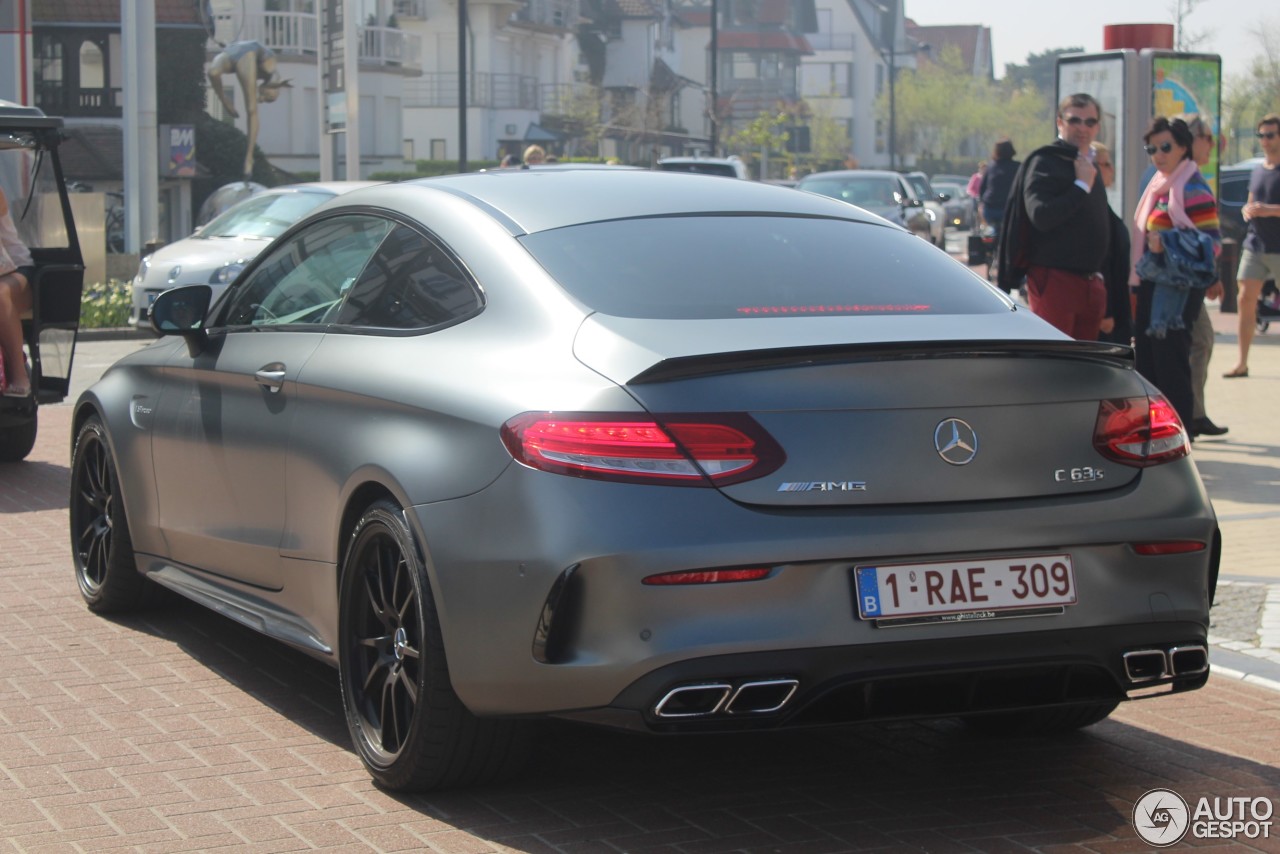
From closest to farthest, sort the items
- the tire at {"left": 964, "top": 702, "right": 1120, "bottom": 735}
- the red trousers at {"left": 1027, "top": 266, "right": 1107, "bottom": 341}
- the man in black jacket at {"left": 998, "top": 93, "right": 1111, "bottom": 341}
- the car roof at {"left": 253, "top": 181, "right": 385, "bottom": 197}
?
the tire at {"left": 964, "top": 702, "right": 1120, "bottom": 735} → the man in black jacket at {"left": 998, "top": 93, "right": 1111, "bottom": 341} → the red trousers at {"left": 1027, "top": 266, "right": 1107, "bottom": 341} → the car roof at {"left": 253, "top": 181, "right": 385, "bottom": 197}

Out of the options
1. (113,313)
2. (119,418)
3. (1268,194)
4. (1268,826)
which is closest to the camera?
(1268,826)

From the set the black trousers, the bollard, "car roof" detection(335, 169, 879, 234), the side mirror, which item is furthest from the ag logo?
the bollard

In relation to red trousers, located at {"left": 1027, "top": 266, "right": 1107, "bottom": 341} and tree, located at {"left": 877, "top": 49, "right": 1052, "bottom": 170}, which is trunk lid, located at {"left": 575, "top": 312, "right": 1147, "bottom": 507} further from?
tree, located at {"left": 877, "top": 49, "right": 1052, "bottom": 170}

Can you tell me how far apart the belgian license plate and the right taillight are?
320 mm

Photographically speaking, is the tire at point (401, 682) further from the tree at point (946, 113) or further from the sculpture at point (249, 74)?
the tree at point (946, 113)

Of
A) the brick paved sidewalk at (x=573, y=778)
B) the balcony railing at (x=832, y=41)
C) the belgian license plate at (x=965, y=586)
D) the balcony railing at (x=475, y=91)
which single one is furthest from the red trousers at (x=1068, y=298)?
the balcony railing at (x=832, y=41)

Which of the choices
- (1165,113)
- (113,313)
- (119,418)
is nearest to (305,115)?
(113,313)

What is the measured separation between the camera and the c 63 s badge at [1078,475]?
14.6ft

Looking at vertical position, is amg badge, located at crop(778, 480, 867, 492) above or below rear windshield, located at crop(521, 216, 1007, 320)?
below

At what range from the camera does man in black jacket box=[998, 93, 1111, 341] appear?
32.0 ft

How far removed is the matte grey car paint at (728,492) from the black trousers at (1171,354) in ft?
21.1

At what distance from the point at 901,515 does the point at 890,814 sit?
2.70 feet

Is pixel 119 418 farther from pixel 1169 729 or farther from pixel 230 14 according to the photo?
pixel 230 14

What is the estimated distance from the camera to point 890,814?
4633 mm
